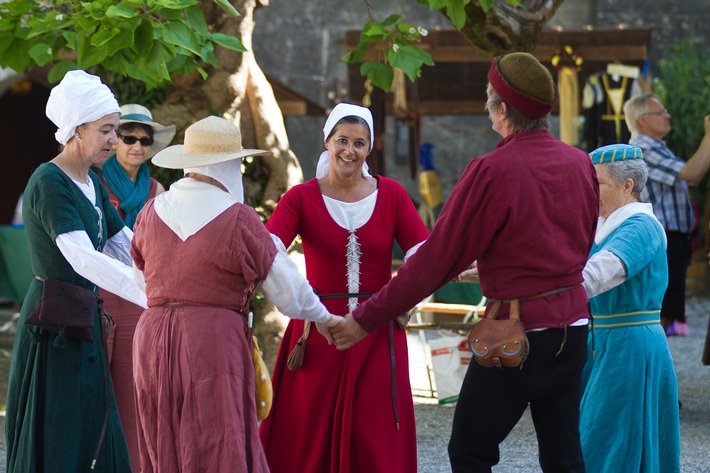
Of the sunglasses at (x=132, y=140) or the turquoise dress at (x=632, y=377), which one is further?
the sunglasses at (x=132, y=140)

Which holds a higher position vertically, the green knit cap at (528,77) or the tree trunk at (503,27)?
the tree trunk at (503,27)

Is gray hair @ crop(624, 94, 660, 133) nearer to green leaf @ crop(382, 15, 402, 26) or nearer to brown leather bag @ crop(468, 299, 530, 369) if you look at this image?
A: green leaf @ crop(382, 15, 402, 26)

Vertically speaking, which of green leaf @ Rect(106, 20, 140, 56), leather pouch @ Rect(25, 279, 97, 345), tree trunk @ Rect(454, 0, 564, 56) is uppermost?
tree trunk @ Rect(454, 0, 564, 56)

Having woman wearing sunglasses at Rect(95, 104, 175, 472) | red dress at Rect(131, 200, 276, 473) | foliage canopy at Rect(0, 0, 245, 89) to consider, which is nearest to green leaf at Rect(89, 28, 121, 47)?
foliage canopy at Rect(0, 0, 245, 89)

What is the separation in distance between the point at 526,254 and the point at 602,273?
2.17ft

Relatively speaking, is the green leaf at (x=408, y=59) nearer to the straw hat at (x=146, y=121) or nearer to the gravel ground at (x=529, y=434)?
the straw hat at (x=146, y=121)

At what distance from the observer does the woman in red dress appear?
14.3ft

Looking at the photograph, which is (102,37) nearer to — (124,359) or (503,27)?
(124,359)

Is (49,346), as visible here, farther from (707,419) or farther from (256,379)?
(707,419)

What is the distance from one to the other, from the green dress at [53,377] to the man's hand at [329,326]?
86 cm

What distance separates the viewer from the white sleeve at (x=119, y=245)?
4414mm

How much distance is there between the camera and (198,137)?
11.9ft

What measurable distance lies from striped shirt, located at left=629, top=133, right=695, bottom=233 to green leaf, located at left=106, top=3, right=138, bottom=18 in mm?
3976

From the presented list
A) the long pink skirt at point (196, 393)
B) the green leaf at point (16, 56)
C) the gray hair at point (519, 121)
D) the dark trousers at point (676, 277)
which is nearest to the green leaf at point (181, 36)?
the green leaf at point (16, 56)
